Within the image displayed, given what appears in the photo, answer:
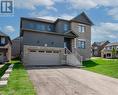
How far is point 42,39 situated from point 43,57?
321 cm

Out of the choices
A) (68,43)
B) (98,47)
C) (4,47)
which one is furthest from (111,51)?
(4,47)

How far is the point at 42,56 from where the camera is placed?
89.4ft

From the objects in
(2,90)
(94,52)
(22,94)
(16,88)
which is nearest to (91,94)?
(22,94)

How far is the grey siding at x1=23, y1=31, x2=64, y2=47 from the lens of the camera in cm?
2736

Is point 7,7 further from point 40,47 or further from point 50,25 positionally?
point 50,25

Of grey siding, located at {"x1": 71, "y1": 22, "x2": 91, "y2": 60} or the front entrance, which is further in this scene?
grey siding, located at {"x1": 71, "y1": 22, "x2": 91, "y2": 60}

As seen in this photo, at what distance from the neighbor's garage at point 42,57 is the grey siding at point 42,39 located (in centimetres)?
152

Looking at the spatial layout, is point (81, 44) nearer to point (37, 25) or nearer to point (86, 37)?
point (86, 37)

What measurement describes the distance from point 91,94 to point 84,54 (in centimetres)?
2503

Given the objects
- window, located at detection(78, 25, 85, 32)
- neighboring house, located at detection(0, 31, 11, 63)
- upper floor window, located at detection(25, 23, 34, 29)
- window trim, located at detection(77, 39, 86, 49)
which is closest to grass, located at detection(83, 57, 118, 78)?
window trim, located at detection(77, 39, 86, 49)

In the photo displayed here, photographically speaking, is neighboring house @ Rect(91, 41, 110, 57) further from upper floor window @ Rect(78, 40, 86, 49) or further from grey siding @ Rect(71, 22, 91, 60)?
upper floor window @ Rect(78, 40, 86, 49)

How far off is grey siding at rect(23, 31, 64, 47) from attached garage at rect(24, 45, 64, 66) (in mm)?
1461

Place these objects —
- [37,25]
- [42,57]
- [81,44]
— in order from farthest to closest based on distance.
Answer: [81,44], [37,25], [42,57]

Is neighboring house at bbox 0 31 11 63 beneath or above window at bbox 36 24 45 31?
beneath
